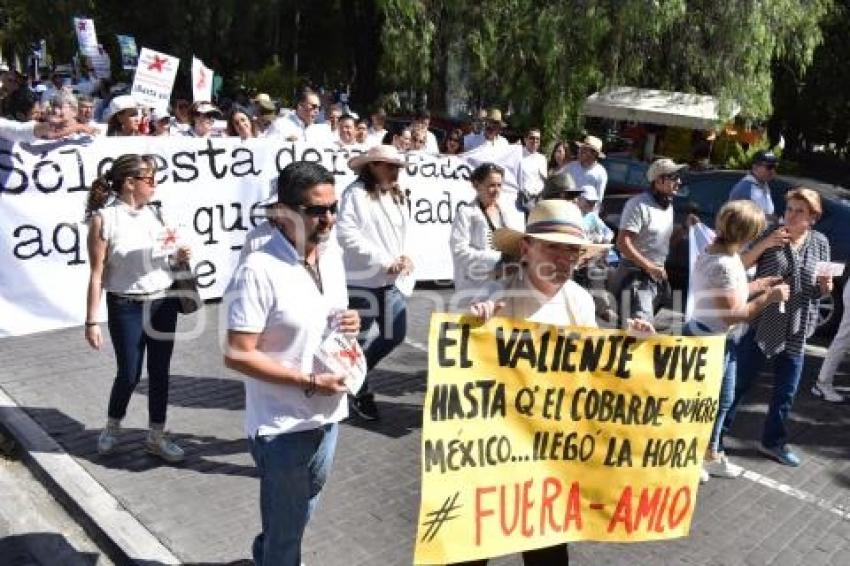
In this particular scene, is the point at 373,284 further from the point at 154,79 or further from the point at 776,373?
the point at 154,79

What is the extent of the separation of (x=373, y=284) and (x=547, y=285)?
2330 mm

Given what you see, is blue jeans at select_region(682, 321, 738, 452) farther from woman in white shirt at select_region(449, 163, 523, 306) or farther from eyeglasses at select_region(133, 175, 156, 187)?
eyeglasses at select_region(133, 175, 156, 187)

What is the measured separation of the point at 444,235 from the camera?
9.84 meters

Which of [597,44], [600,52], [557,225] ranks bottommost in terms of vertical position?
[557,225]

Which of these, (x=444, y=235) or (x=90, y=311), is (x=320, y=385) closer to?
(x=90, y=311)

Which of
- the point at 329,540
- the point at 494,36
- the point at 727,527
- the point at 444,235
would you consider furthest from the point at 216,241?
the point at 494,36

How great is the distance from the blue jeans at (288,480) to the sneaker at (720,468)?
2959 millimetres

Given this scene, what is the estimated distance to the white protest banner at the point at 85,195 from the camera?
6.91 meters

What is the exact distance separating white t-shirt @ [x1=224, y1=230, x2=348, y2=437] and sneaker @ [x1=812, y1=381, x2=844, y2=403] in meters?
5.22

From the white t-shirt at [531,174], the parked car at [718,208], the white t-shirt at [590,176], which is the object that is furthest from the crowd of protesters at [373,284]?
the white t-shirt at [531,174]

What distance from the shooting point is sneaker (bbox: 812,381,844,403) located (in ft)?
22.4

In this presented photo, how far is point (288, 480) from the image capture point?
309cm

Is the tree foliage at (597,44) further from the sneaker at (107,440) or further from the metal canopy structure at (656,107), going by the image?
the sneaker at (107,440)

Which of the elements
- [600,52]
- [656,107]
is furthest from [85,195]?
[656,107]
